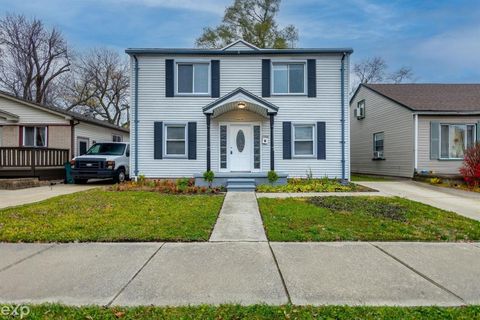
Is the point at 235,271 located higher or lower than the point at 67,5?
lower

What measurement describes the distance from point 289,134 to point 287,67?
305cm

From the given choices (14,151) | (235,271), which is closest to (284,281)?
(235,271)

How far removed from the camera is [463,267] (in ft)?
12.1

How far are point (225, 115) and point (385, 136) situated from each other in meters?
9.71

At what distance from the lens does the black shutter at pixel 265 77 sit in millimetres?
12852

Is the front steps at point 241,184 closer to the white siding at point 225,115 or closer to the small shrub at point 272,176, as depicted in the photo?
the small shrub at point 272,176

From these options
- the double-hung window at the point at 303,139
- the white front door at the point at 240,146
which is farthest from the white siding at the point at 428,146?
the white front door at the point at 240,146

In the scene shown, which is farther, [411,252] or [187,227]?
[187,227]

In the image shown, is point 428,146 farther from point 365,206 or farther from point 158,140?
point 158,140

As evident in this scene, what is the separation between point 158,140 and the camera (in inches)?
502

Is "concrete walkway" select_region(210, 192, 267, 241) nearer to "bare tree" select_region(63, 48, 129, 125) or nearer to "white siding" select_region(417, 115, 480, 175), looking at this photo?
"white siding" select_region(417, 115, 480, 175)

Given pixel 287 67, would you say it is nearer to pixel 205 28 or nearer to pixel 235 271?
pixel 235 271

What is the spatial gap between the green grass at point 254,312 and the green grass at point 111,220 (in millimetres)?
2128

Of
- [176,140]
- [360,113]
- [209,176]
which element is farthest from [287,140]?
[360,113]
